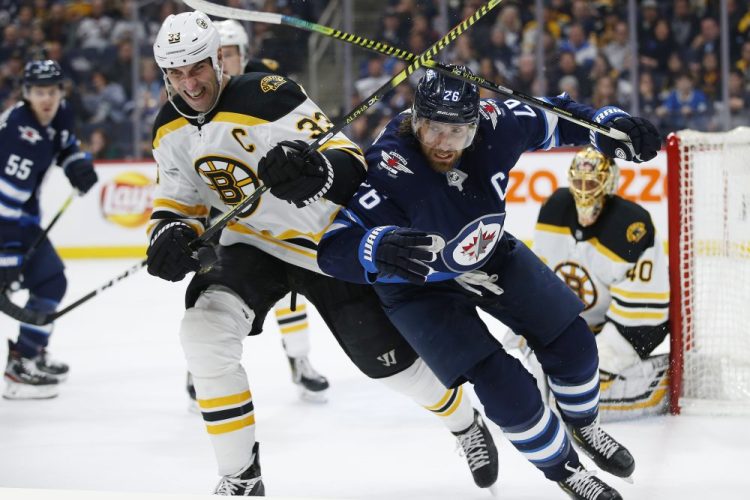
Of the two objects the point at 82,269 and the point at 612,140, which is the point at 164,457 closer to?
the point at 612,140

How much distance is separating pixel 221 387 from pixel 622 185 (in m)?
4.21

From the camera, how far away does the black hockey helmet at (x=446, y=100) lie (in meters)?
2.21

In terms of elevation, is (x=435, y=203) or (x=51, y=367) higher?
(x=435, y=203)

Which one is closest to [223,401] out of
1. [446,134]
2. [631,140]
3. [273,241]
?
[273,241]

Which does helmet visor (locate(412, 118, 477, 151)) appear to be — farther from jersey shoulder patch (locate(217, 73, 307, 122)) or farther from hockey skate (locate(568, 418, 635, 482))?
hockey skate (locate(568, 418, 635, 482))

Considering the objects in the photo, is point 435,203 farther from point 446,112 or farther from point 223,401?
point 223,401

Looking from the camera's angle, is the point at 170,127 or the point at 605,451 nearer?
the point at 605,451

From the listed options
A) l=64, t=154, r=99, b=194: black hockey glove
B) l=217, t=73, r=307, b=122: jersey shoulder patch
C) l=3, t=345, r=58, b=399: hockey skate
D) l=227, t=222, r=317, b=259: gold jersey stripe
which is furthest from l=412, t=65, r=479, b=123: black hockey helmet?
l=3, t=345, r=58, b=399: hockey skate

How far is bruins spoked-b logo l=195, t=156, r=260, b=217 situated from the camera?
2605mm

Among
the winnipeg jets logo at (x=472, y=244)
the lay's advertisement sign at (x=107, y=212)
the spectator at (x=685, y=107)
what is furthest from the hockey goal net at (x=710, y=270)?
the lay's advertisement sign at (x=107, y=212)

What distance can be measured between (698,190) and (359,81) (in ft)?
12.1

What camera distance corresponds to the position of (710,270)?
3.25 metres

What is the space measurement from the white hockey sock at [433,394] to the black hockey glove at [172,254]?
24.6 inches

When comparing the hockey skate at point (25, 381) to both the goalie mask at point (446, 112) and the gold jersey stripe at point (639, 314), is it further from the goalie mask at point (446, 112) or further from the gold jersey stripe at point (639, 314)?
the goalie mask at point (446, 112)
